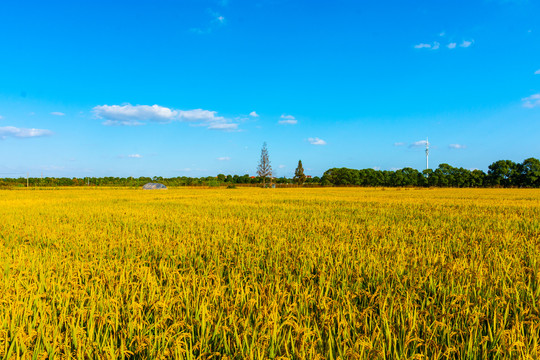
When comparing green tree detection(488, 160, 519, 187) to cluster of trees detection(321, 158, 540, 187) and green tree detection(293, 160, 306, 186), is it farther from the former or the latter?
green tree detection(293, 160, 306, 186)

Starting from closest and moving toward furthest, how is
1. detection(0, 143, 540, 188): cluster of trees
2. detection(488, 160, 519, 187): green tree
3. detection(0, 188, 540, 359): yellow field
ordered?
1. detection(0, 188, 540, 359): yellow field
2. detection(0, 143, 540, 188): cluster of trees
3. detection(488, 160, 519, 187): green tree

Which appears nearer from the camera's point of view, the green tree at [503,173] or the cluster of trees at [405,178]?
the cluster of trees at [405,178]

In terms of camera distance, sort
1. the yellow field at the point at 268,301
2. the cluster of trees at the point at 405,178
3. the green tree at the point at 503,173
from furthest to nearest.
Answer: the green tree at the point at 503,173 → the cluster of trees at the point at 405,178 → the yellow field at the point at 268,301

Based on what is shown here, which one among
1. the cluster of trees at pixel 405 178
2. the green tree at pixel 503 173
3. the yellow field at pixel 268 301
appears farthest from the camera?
the green tree at pixel 503 173

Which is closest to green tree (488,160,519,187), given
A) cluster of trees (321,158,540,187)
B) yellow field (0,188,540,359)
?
cluster of trees (321,158,540,187)

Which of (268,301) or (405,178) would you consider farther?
(405,178)

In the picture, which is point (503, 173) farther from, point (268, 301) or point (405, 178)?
point (268, 301)

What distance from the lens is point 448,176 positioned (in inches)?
3521

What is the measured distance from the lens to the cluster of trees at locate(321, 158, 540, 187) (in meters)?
80.8

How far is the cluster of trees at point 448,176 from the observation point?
265ft

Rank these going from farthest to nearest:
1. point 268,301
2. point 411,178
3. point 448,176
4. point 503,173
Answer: point 411,178
point 448,176
point 503,173
point 268,301

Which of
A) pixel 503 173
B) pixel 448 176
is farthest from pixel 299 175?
pixel 503 173

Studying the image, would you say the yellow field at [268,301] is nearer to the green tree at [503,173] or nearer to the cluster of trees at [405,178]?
the cluster of trees at [405,178]

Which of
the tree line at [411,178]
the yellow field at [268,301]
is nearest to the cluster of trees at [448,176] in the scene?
the tree line at [411,178]
